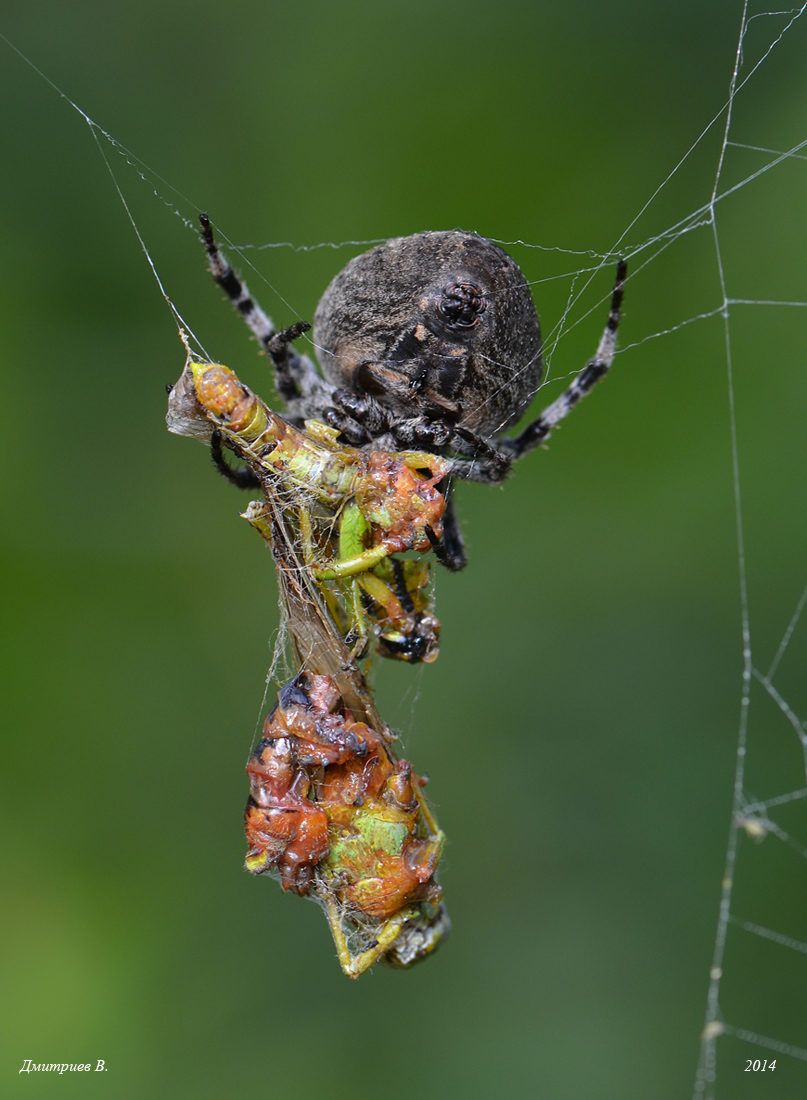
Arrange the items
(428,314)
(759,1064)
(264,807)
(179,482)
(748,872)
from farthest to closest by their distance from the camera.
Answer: (179,482), (748,872), (759,1064), (428,314), (264,807)

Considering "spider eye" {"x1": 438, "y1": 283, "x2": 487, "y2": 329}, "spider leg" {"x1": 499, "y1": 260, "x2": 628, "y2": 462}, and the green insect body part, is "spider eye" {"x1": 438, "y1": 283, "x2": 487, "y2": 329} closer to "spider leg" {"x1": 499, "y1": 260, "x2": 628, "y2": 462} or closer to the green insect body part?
the green insect body part

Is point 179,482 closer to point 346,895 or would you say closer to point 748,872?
point 346,895

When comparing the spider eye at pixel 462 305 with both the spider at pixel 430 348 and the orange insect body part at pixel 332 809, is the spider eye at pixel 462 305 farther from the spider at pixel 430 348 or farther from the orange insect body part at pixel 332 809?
the orange insect body part at pixel 332 809

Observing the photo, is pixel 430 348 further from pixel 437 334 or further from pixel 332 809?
pixel 332 809

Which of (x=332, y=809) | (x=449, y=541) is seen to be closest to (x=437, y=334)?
(x=449, y=541)

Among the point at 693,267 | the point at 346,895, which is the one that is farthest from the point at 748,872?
the point at 693,267

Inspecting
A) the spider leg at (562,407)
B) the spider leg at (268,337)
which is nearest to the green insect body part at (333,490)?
the spider leg at (268,337)
